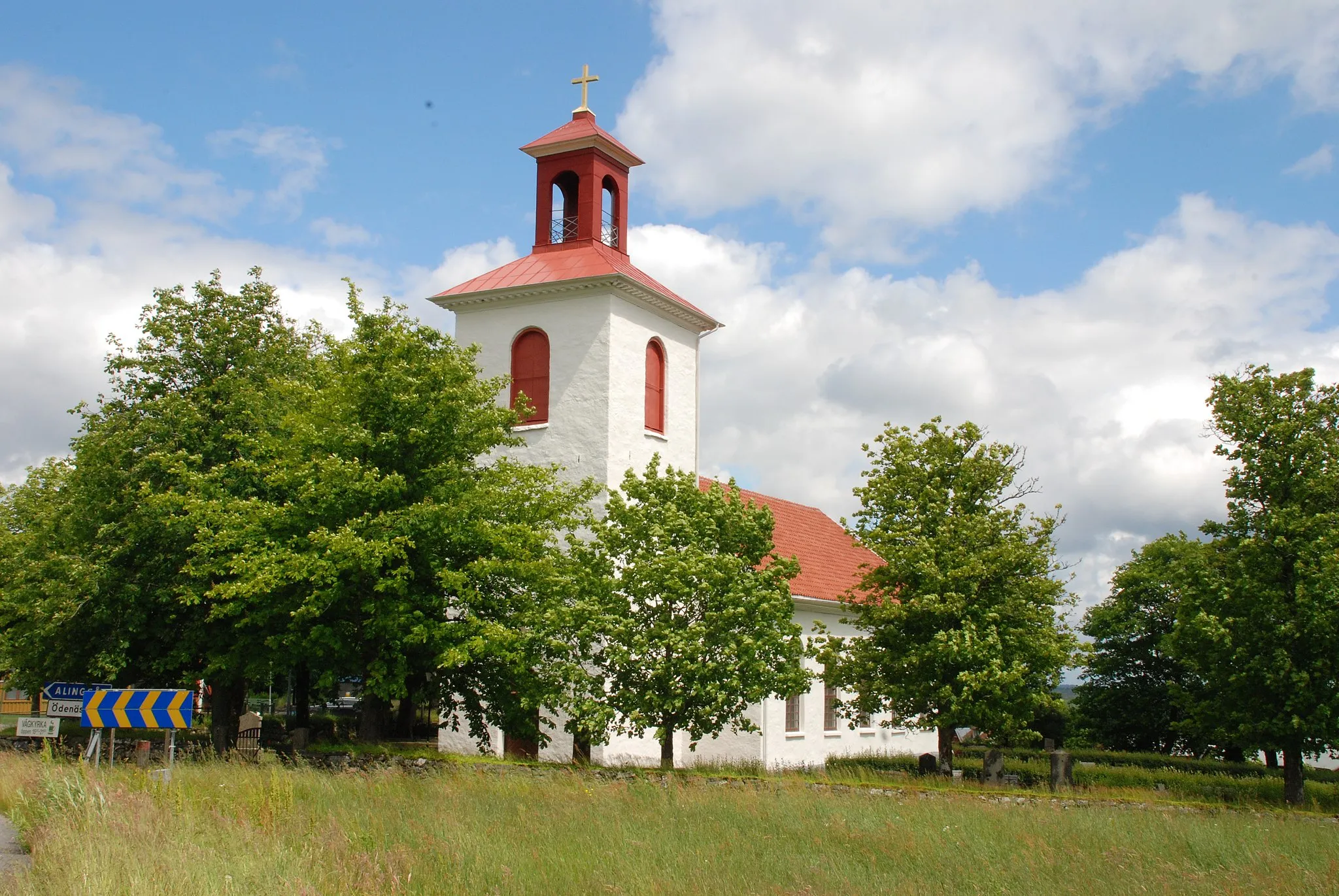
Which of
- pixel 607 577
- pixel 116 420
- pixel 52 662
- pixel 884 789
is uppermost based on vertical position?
pixel 116 420

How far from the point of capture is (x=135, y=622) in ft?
82.1

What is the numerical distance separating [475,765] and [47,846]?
33.8 feet

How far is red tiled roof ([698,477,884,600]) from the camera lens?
1293 inches

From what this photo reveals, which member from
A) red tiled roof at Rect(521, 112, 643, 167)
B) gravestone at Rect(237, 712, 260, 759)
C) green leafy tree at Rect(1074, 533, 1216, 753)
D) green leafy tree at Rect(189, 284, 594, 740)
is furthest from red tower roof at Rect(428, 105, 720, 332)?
green leafy tree at Rect(1074, 533, 1216, 753)

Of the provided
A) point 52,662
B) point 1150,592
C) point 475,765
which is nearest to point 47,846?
point 475,765

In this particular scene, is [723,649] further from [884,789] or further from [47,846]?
[47,846]

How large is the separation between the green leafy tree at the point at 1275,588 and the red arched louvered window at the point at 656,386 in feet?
42.8

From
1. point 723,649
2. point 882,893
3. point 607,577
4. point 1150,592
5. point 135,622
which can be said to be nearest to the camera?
point 882,893

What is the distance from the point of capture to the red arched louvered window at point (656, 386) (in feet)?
95.4

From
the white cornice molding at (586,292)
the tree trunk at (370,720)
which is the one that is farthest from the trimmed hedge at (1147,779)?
the white cornice molding at (586,292)

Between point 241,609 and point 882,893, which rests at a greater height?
point 241,609

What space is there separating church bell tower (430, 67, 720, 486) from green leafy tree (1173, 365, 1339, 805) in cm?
1291

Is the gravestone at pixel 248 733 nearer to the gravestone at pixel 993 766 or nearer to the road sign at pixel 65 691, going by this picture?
the road sign at pixel 65 691

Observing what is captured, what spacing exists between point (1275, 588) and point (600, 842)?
46.3ft
